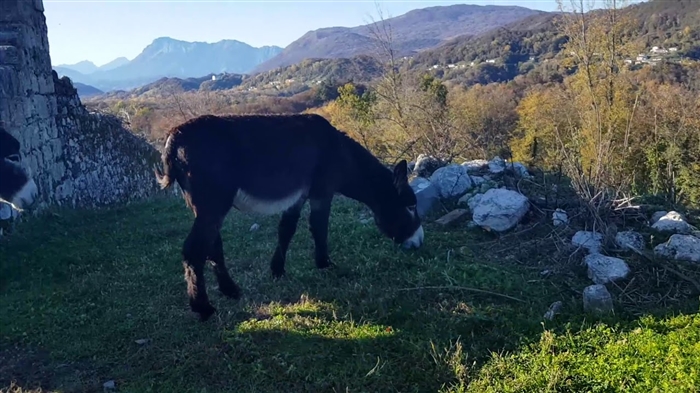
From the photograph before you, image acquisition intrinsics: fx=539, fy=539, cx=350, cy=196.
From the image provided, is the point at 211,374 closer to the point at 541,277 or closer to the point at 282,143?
the point at 282,143

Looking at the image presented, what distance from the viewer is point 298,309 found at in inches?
184

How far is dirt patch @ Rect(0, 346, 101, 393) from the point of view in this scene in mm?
3701

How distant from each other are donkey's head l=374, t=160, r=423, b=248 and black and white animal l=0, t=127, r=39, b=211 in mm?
3540

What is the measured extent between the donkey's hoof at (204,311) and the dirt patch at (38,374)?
923mm

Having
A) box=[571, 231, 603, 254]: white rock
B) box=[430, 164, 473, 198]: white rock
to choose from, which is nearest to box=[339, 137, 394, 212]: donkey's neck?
box=[571, 231, 603, 254]: white rock

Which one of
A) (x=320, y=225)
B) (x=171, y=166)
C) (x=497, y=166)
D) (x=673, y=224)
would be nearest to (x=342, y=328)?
(x=320, y=225)

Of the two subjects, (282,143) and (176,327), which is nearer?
(176,327)

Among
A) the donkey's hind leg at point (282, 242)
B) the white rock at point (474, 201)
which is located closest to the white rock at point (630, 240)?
the white rock at point (474, 201)

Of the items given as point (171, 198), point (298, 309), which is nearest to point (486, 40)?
point (171, 198)

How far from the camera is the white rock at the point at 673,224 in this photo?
19.2 feet

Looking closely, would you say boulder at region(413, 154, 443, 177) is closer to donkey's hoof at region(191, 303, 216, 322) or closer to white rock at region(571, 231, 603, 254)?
white rock at region(571, 231, 603, 254)

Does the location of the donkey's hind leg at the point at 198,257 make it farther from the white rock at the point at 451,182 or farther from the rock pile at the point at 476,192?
the white rock at the point at 451,182

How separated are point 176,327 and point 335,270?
1.70m

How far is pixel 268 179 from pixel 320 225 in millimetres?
924
